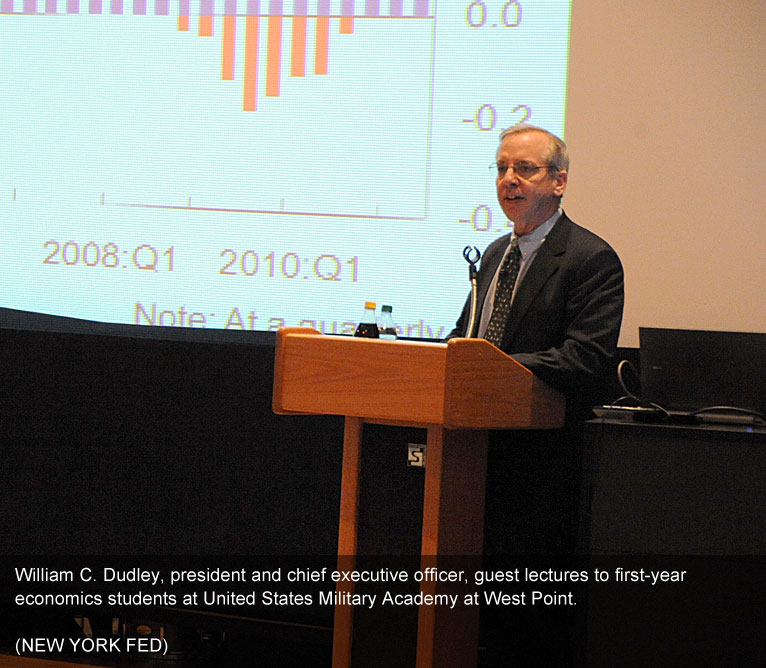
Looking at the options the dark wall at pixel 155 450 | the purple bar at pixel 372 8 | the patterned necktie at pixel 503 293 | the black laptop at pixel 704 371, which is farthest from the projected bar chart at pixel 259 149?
the black laptop at pixel 704 371

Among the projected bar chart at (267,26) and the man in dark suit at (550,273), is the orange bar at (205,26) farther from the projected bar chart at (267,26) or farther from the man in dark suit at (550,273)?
the man in dark suit at (550,273)

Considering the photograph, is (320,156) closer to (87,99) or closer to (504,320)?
(87,99)

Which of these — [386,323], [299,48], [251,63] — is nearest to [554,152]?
[386,323]

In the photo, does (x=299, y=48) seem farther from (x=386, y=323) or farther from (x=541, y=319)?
(x=541, y=319)

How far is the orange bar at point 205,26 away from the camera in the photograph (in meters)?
3.38

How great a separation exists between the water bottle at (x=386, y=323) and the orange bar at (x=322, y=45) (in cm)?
87

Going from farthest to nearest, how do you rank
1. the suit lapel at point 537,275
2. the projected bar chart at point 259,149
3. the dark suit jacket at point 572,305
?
the projected bar chart at point 259,149, the suit lapel at point 537,275, the dark suit jacket at point 572,305

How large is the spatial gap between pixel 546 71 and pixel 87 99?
1.60m

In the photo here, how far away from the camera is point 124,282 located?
345cm

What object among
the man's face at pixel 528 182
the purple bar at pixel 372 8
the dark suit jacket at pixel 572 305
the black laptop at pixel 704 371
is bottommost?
the black laptop at pixel 704 371

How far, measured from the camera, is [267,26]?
11.0 feet

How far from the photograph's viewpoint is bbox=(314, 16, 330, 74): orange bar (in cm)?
329

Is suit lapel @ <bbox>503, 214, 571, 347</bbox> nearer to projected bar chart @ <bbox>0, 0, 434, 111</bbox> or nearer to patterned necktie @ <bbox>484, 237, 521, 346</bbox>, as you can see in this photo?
patterned necktie @ <bbox>484, 237, 521, 346</bbox>

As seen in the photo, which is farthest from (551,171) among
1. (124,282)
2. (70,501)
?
(70,501)
